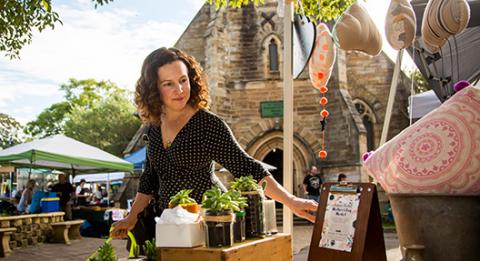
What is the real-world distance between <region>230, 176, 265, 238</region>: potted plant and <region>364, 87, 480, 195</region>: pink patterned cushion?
77cm

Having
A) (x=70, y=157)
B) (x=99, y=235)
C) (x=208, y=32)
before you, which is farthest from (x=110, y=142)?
(x=70, y=157)

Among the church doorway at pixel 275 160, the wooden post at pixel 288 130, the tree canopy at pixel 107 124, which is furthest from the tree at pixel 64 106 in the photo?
the wooden post at pixel 288 130

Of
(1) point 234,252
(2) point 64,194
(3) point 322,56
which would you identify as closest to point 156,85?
(1) point 234,252

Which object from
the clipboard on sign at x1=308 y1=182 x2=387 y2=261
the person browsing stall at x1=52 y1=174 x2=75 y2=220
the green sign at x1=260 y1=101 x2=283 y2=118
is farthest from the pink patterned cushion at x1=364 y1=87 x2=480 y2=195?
the green sign at x1=260 y1=101 x2=283 y2=118

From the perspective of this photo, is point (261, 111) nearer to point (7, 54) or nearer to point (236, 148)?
point (7, 54)

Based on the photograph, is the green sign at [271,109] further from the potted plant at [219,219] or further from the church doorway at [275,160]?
the potted plant at [219,219]

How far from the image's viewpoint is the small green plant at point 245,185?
78.1 inches

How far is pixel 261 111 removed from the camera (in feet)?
59.3

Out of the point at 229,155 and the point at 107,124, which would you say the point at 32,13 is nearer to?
the point at 229,155

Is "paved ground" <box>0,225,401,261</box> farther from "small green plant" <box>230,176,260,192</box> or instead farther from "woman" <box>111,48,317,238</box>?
"small green plant" <box>230,176,260,192</box>

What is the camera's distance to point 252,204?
6.36 feet

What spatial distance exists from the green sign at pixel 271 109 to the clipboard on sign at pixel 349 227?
1560cm

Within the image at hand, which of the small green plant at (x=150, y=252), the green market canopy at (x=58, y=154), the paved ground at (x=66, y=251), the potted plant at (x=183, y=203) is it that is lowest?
the paved ground at (x=66, y=251)

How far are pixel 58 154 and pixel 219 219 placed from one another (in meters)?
9.63
